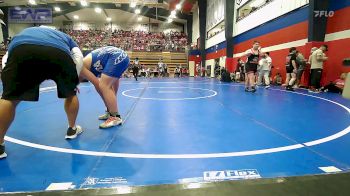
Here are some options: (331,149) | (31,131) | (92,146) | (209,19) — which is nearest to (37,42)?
(92,146)

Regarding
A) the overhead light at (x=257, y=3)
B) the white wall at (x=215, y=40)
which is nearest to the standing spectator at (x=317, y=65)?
the overhead light at (x=257, y=3)

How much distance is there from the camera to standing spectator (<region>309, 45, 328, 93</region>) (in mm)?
8203

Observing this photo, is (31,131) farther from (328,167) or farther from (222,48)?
(222,48)

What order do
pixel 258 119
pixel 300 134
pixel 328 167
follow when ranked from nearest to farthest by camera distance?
pixel 328 167, pixel 300 134, pixel 258 119

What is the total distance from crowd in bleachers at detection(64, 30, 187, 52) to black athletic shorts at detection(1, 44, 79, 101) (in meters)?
28.5

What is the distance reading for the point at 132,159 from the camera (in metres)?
2.23

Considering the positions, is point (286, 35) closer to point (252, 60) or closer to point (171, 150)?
point (252, 60)

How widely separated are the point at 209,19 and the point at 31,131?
74.9 ft

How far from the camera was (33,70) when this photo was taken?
2354mm

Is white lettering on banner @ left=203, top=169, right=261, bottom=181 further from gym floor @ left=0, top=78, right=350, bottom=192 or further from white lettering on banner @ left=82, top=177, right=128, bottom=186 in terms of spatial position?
white lettering on banner @ left=82, top=177, right=128, bottom=186

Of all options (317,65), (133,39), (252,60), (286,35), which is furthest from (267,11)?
(133,39)

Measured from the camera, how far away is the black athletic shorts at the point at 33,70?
7.40ft

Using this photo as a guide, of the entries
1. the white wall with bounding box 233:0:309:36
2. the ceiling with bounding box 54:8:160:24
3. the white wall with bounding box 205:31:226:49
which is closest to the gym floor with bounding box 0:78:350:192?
the white wall with bounding box 233:0:309:36

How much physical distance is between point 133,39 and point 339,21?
94.5 ft
